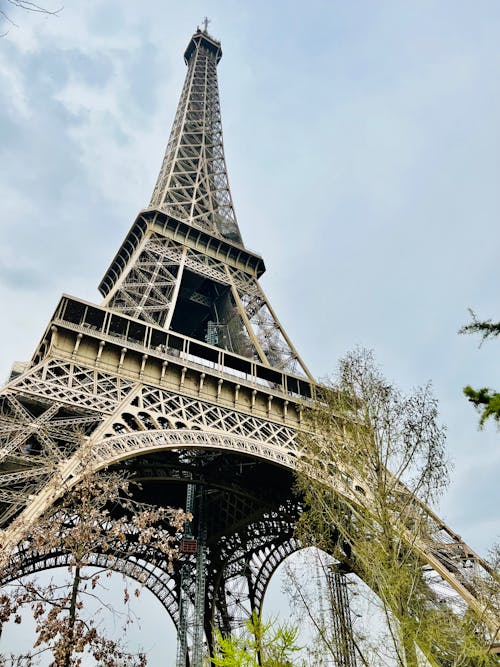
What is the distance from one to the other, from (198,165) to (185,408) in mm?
23929

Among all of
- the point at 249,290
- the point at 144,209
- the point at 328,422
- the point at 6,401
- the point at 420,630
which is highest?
the point at 144,209

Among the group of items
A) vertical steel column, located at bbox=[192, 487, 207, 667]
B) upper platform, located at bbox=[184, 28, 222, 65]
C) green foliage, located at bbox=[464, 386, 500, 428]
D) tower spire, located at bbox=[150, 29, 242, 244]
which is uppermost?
upper platform, located at bbox=[184, 28, 222, 65]

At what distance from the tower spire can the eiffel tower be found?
0.17 meters

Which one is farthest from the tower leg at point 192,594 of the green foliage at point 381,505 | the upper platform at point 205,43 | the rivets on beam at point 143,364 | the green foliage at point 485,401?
the upper platform at point 205,43

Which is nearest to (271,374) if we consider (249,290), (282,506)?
(282,506)

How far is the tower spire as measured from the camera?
1342 inches

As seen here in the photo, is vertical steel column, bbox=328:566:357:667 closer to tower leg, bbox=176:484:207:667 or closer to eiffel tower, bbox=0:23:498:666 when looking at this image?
eiffel tower, bbox=0:23:498:666

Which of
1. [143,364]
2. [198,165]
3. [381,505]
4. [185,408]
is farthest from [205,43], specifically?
[381,505]

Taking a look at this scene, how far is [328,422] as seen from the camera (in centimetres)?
1161

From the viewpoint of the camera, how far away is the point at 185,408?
19.1 m

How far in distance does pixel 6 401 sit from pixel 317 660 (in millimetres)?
10199

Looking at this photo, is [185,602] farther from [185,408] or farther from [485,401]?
[485,401]

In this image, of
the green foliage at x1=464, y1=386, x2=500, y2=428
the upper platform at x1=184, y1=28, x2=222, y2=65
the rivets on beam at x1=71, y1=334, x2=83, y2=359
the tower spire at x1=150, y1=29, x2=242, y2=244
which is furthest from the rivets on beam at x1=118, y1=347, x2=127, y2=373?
the upper platform at x1=184, y1=28, x2=222, y2=65

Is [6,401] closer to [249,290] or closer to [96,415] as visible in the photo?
[96,415]
